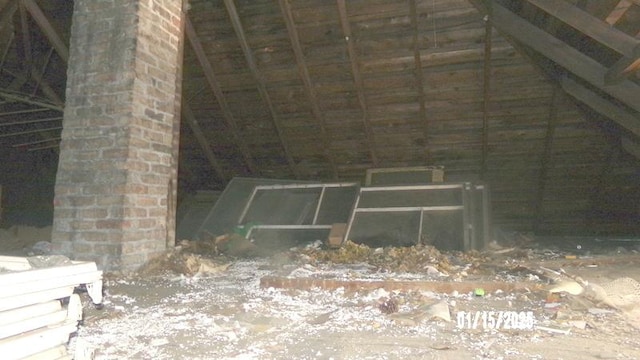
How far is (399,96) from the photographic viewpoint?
5.75 m

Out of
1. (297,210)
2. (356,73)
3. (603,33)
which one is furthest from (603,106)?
(297,210)

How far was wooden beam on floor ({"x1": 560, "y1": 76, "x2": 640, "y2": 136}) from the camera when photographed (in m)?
4.45

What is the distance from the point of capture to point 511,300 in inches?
107

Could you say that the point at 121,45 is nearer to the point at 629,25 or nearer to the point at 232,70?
the point at 232,70

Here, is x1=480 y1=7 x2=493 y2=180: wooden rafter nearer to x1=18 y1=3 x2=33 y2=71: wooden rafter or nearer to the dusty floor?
the dusty floor

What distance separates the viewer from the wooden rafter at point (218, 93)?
18.0 ft

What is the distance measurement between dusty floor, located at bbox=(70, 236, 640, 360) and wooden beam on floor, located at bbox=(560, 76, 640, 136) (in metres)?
1.47

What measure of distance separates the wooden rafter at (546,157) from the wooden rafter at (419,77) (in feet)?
4.63

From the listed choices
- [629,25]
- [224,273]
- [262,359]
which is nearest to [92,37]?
[224,273]

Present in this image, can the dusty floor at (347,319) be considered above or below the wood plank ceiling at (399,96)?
below

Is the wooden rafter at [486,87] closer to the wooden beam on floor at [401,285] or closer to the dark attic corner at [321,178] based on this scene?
the dark attic corner at [321,178]

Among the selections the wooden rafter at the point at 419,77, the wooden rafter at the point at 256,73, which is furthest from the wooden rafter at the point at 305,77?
the wooden rafter at the point at 419,77

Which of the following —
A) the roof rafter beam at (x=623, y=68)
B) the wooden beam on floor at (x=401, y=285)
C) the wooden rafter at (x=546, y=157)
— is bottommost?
the wooden beam on floor at (x=401, y=285)

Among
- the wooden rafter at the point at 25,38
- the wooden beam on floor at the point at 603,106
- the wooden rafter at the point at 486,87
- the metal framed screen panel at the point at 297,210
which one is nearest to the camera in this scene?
the wooden beam on floor at the point at 603,106
